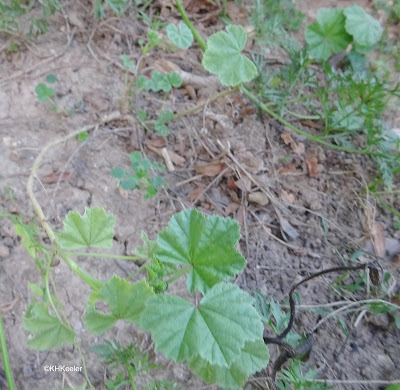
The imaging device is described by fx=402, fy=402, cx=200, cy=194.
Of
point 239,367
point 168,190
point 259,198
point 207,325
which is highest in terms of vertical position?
point 207,325

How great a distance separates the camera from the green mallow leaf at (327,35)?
86.6 inches

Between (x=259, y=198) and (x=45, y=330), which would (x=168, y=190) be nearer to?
(x=259, y=198)

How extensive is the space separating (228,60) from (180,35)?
1.02 ft

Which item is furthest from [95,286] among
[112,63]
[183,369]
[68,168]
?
[112,63]

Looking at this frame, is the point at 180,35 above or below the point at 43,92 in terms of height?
above

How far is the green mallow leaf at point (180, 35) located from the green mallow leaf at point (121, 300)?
3.82ft

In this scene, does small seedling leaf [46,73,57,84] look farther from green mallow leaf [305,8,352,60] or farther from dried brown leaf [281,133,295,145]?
green mallow leaf [305,8,352,60]

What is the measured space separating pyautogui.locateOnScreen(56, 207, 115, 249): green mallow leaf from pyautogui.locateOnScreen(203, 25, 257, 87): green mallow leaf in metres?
0.78

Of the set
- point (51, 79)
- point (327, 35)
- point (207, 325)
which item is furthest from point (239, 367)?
point (327, 35)

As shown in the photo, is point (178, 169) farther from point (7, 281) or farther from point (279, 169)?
point (7, 281)

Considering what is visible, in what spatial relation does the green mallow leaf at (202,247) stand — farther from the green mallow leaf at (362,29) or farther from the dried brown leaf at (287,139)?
the green mallow leaf at (362,29)

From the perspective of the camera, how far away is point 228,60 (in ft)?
5.34

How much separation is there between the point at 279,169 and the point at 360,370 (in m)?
0.92

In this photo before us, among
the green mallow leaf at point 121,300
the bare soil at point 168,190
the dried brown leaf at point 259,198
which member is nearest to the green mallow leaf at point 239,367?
the green mallow leaf at point 121,300
